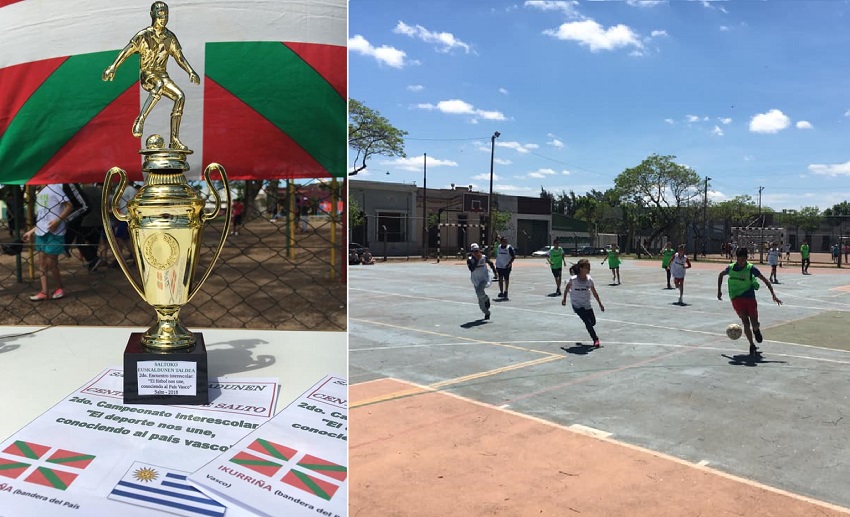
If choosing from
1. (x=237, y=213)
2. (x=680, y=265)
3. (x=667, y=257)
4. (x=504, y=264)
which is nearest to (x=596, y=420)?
(x=237, y=213)

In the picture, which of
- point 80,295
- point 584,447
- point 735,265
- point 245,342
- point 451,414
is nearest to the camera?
point 245,342

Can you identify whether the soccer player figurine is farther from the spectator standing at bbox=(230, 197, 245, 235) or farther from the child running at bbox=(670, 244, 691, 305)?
the child running at bbox=(670, 244, 691, 305)

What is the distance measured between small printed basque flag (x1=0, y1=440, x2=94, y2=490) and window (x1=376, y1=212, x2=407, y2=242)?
846 inches

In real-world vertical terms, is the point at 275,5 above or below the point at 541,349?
above

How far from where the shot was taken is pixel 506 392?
14.3 ft

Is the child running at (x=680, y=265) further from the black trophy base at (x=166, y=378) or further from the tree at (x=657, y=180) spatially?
the black trophy base at (x=166, y=378)

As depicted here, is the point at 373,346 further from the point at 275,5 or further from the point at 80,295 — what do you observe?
the point at 275,5

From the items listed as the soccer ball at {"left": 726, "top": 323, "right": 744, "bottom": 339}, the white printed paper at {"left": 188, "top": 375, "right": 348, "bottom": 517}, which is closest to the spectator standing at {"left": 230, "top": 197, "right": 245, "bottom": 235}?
the white printed paper at {"left": 188, "top": 375, "right": 348, "bottom": 517}

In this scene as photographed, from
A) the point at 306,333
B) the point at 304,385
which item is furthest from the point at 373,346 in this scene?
the point at 304,385

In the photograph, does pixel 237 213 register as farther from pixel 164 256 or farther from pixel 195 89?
pixel 164 256

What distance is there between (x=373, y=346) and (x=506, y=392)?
6.72ft

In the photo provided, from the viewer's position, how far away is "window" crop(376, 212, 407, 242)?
78.2 ft

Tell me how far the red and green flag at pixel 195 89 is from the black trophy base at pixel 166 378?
1.85 meters

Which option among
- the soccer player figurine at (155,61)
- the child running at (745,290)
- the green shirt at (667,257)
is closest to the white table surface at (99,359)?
the soccer player figurine at (155,61)
